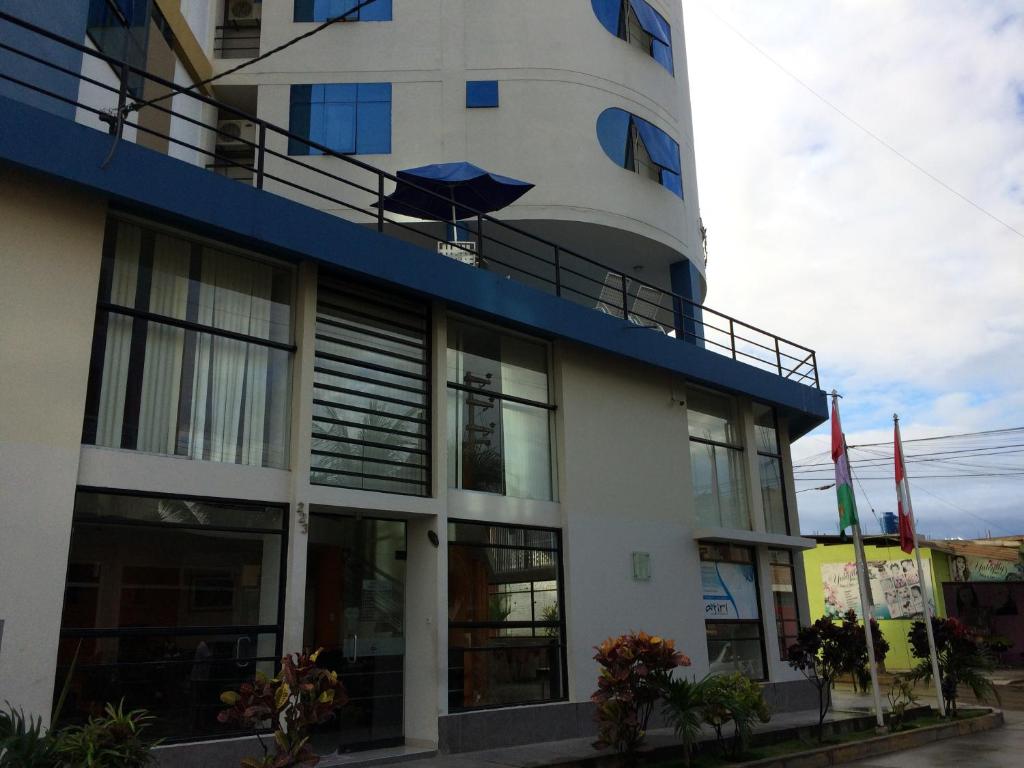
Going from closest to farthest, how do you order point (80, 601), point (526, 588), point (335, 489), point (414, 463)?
point (80, 601)
point (335, 489)
point (414, 463)
point (526, 588)

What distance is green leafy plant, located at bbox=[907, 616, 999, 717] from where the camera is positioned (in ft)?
56.5

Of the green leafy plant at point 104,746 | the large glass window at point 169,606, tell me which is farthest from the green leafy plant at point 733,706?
the green leafy plant at point 104,746

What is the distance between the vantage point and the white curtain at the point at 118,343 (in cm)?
956

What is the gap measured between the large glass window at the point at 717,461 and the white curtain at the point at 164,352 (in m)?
9.64

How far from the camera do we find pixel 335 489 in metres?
11.0

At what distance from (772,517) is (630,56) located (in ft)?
33.4

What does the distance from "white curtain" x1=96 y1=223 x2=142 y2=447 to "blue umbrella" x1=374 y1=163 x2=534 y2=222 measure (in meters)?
5.09

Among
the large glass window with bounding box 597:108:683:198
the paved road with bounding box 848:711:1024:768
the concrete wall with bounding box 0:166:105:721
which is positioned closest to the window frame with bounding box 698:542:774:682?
the paved road with bounding box 848:711:1024:768

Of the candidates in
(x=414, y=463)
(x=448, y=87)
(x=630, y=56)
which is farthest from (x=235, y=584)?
(x=630, y=56)

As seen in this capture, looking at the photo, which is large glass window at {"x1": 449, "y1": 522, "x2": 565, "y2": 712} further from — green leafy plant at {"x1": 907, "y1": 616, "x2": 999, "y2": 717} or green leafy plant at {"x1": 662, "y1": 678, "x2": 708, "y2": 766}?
green leafy plant at {"x1": 907, "y1": 616, "x2": 999, "y2": 717}

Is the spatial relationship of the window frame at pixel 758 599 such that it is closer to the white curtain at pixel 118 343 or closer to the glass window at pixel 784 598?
the glass window at pixel 784 598

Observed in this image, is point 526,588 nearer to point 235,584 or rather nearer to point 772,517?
point 235,584

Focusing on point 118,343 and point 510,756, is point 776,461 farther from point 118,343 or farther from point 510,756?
point 118,343

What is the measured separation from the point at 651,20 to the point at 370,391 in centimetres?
1226
